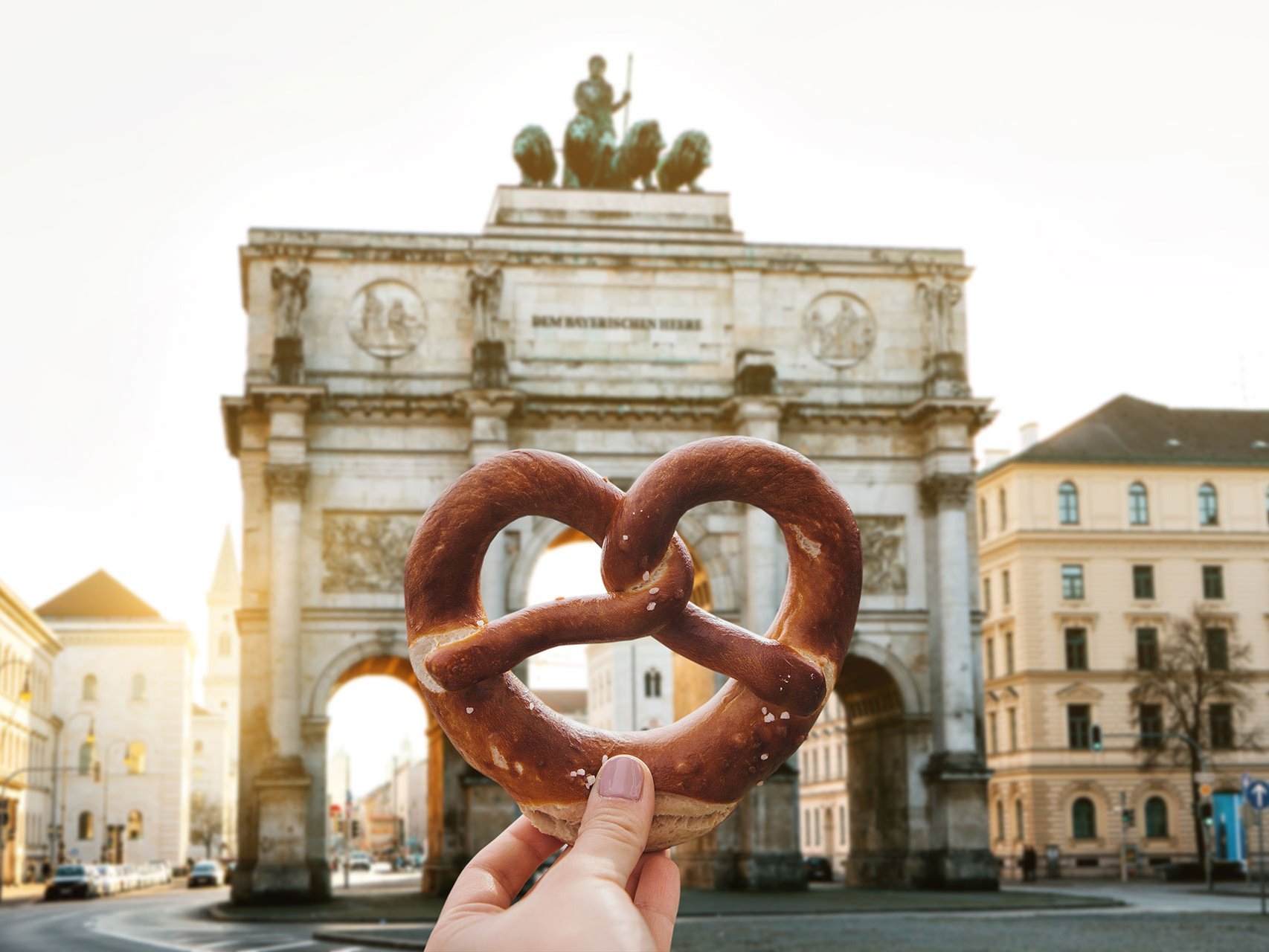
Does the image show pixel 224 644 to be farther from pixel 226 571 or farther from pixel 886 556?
pixel 886 556

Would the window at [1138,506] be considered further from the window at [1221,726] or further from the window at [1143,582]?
the window at [1221,726]

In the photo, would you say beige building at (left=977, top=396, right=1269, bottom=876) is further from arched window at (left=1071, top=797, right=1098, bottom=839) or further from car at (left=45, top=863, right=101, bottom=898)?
car at (left=45, top=863, right=101, bottom=898)

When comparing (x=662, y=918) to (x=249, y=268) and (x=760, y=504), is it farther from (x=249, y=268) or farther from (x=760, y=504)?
(x=249, y=268)

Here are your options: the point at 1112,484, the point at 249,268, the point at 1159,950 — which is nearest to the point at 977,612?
the point at 249,268

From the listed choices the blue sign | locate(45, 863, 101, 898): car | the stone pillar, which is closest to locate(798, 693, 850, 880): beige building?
locate(45, 863, 101, 898): car

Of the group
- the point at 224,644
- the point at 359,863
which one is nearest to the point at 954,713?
the point at 359,863

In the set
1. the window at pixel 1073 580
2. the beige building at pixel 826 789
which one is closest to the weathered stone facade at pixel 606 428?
the window at pixel 1073 580
